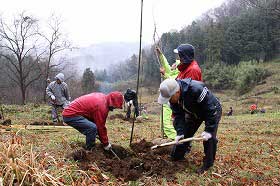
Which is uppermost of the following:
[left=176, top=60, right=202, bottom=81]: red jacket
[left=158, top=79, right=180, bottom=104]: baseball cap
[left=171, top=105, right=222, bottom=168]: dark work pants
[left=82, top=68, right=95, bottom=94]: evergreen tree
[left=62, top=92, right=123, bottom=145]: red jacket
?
[left=176, top=60, right=202, bottom=81]: red jacket

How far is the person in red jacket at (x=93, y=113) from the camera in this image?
5.74m

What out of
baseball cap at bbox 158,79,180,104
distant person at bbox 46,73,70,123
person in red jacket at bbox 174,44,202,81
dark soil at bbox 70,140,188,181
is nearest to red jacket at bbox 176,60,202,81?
person in red jacket at bbox 174,44,202,81

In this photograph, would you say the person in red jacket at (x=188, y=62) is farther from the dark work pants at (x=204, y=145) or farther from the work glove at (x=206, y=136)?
the work glove at (x=206, y=136)

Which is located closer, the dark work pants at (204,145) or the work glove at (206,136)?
the work glove at (206,136)

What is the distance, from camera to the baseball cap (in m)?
4.68

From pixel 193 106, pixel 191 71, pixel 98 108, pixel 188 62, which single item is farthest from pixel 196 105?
pixel 98 108

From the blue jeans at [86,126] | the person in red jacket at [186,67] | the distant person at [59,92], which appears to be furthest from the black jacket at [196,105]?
the distant person at [59,92]

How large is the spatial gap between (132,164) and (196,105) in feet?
4.81

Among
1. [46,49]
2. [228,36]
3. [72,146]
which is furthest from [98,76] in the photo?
[72,146]

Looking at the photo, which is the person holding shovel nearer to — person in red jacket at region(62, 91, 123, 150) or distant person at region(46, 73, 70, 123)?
person in red jacket at region(62, 91, 123, 150)

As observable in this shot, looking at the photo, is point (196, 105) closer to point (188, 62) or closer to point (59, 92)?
point (188, 62)

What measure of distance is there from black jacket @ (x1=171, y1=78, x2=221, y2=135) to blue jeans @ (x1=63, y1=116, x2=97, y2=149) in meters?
1.56

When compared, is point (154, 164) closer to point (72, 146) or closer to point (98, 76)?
point (72, 146)

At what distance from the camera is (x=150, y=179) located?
4973 millimetres
